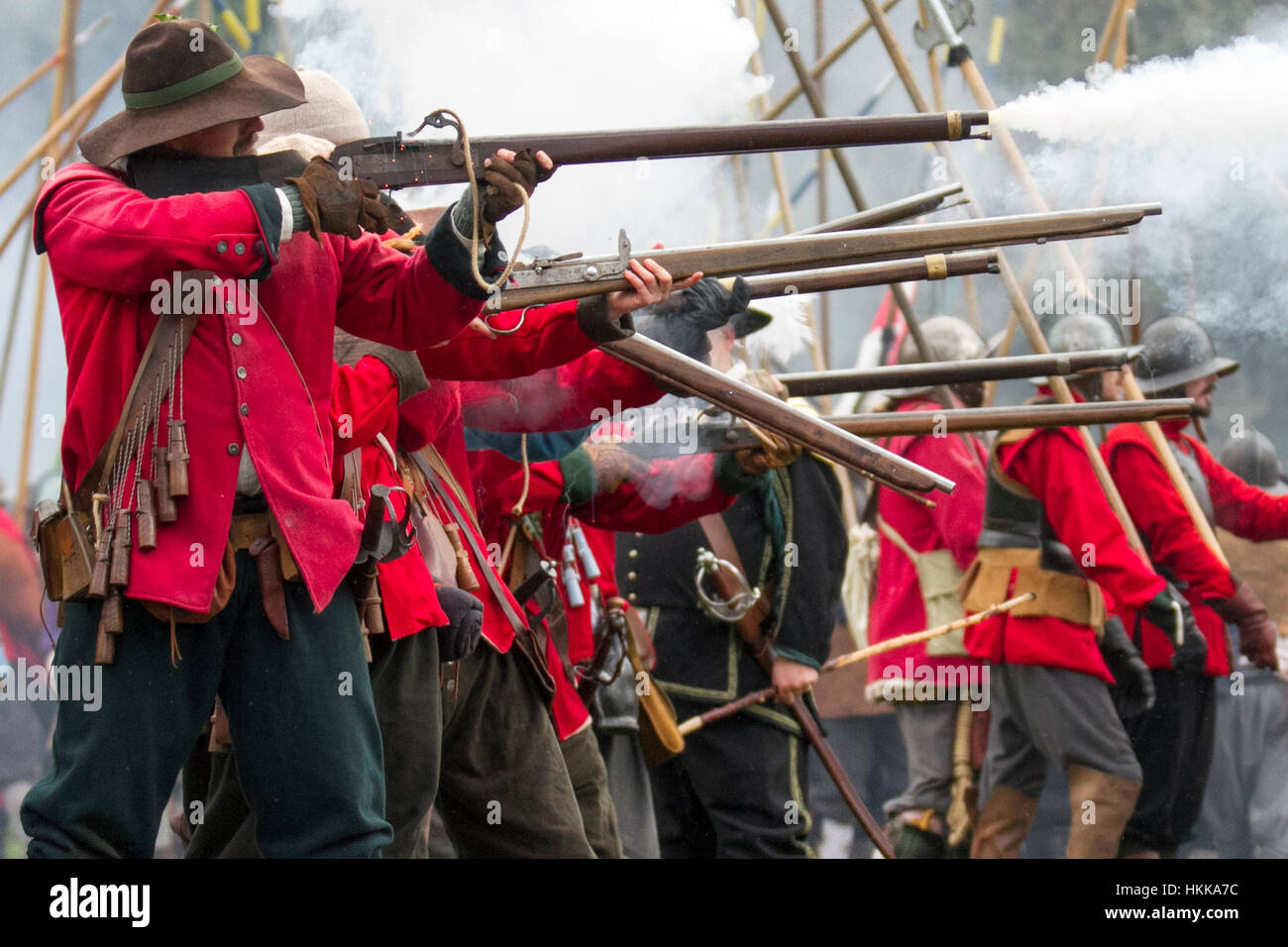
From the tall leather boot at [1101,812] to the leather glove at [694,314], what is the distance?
2596mm

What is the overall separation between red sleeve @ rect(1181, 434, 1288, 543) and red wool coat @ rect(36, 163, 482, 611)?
4.19 m

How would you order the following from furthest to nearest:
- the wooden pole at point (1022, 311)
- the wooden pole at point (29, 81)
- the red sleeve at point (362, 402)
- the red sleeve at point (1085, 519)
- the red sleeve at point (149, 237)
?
the wooden pole at point (29, 81), the red sleeve at point (1085, 519), the wooden pole at point (1022, 311), the red sleeve at point (362, 402), the red sleeve at point (149, 237)

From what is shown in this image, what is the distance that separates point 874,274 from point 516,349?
0.93 metres

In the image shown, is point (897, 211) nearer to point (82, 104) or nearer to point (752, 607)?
point (752, 607)

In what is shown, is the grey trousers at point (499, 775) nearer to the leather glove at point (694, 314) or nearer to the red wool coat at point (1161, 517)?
the leather glove at point (694, 314)

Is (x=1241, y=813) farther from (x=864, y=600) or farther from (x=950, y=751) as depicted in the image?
(x=864, y=600)

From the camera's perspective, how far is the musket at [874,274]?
4.07 meters

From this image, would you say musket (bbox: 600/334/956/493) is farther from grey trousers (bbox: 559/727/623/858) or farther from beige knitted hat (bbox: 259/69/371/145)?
grey trousers (bbox: 559/727/623/858)

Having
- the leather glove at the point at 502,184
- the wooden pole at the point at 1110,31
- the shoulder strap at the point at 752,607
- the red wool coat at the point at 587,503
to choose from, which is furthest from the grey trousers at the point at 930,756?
the leather glove at the point at 502,184

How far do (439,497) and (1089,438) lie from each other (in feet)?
9.53

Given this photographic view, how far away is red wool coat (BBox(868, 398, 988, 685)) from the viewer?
6.80 meters

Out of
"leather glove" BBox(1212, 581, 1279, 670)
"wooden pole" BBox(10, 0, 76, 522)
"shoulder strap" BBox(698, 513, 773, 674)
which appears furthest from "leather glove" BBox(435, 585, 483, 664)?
"leather glove" BBox(1212, 581, 1279, 670)

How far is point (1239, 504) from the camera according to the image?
6.58 m

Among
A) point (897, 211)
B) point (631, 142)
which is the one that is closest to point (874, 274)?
point (897, 211)
